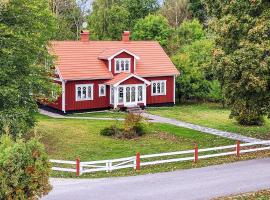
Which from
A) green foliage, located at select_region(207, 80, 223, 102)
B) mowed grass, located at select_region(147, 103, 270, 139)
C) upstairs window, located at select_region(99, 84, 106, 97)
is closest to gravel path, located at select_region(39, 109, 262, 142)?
mowed grass, located at select_region(147, 103, 270, 139)

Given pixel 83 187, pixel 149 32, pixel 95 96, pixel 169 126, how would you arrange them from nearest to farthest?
pixel 83 187 → pixel 169 126 → pixel 95 96 → pixel 149 32

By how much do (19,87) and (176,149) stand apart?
10070 mm

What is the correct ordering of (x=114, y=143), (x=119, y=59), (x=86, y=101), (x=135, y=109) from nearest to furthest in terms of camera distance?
(x=114, y=143) < (x=86, y=101) < (x=135, y=109) < (x=119, y=59)

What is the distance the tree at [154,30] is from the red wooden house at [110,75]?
42.9ft

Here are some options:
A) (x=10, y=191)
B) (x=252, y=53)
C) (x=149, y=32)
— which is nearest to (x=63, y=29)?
(x=149, y=32)

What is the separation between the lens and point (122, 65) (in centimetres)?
4919

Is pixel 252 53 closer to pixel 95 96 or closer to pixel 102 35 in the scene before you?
pixel 95 96

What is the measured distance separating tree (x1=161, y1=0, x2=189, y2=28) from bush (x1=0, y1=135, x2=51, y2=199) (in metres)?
69.7

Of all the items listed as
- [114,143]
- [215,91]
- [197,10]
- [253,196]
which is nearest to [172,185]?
[253,196]

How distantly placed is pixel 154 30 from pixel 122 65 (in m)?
17.6

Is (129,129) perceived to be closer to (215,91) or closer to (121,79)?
(121,79)

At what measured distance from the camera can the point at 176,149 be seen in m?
30.3

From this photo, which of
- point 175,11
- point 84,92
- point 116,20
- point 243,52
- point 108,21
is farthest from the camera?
point 175,11

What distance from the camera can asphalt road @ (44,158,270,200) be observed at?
779 inches
